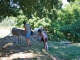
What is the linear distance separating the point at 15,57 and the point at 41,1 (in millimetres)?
8199

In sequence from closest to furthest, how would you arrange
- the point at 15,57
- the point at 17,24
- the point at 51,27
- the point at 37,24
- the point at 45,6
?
the point at 15,57 → the point at 45,6 → the point at 51,27 → the point at 37,24 → the point at 17,24

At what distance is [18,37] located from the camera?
18.7 m

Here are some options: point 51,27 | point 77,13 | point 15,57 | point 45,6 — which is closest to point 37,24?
point 51,27

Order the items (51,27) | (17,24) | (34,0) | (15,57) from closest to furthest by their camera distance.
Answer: (15,57) → (34,0) → (51,27) → (17,24)

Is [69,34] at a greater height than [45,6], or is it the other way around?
[45,6]

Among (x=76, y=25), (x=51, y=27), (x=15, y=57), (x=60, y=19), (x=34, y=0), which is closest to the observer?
(x=15, y=57)

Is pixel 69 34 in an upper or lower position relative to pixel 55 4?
lower

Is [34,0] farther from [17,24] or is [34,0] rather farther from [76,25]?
[17,24]

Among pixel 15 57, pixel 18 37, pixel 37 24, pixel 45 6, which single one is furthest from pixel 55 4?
pixel 37 24

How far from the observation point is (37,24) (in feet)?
155

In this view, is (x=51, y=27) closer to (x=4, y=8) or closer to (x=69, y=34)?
(x=69, y=34)

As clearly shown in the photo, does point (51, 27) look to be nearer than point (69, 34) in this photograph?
No

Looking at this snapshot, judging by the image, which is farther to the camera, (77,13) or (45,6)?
(77,13)

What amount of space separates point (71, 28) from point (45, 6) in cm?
1750
